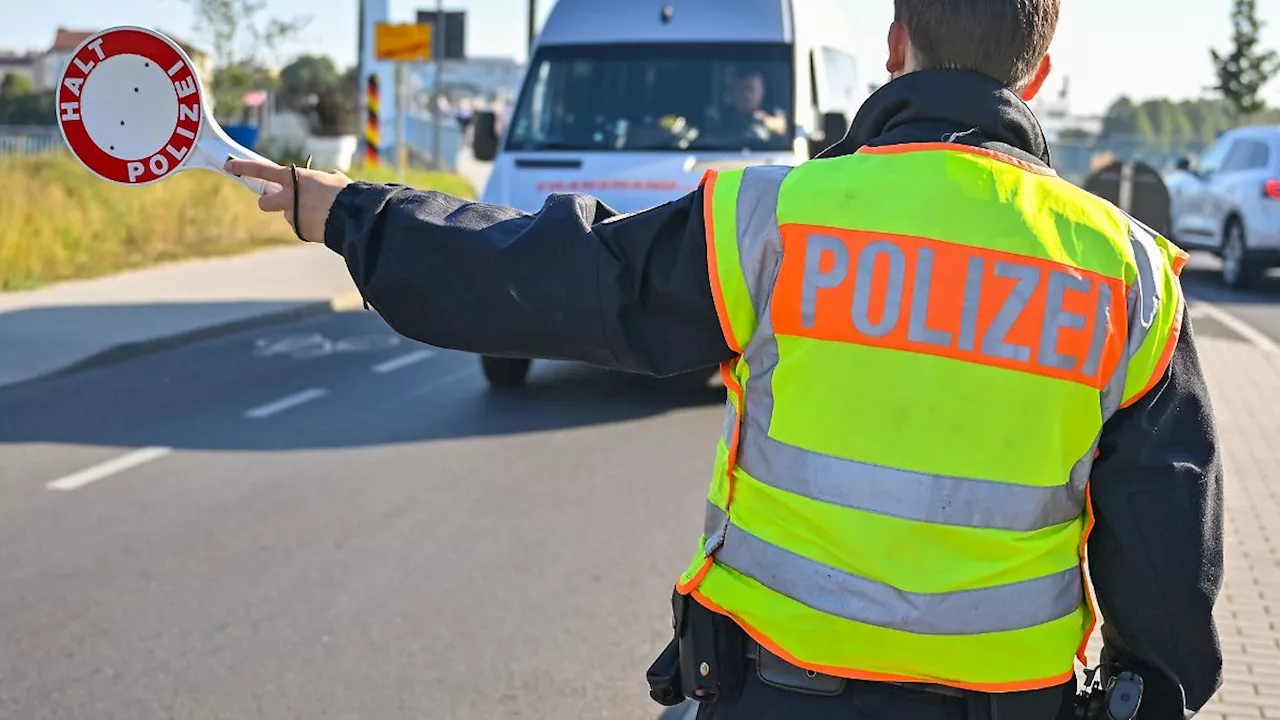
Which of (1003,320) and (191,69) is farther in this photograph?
(191,69)

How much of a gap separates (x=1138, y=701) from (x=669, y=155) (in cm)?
833

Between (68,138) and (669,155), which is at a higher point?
(68,138)

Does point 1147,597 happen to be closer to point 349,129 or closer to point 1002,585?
point 1002,585

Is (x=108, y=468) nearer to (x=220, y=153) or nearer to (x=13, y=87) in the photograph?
(x=220, y=153)

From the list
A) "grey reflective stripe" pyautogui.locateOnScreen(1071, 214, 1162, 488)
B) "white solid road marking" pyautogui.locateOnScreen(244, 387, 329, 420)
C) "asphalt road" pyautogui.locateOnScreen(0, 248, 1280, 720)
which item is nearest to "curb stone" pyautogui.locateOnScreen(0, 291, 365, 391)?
"asphalt road" pyautogui.locateOnScreen(0, 248, 1280, 720)

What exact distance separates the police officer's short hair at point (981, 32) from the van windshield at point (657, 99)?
846 centimetres

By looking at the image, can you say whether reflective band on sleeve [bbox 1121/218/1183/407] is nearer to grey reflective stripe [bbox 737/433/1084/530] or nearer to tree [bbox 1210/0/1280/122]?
grey reflective stripe [bbox 737/433/1084/530]

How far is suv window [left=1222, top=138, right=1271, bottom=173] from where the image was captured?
59.8 feet

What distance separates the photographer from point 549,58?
11.3m

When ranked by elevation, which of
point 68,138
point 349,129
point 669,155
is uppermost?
point 68,138

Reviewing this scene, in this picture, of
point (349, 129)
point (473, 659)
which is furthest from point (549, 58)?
point (349, 129)

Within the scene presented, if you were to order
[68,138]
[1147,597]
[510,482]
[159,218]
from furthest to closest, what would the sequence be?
[159,218]
[510,482]
[68,138]
[1147,597]

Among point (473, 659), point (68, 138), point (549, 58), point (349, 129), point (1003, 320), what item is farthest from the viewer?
point (349, 129)

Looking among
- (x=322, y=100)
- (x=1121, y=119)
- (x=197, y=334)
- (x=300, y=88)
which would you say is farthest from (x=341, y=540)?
(x=1121, y=119)
